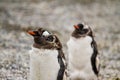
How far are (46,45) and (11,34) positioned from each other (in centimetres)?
766

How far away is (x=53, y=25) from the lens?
64.6 feet

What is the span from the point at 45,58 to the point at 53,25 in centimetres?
1070

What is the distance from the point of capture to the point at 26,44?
15352mm

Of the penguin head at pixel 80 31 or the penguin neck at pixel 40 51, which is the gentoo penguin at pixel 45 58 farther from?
the penguin head at pixel 80 31

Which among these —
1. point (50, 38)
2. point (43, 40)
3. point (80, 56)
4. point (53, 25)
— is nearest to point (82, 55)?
point (80, 56)

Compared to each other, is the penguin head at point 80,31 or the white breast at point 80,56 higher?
the penguin head at point 80,31

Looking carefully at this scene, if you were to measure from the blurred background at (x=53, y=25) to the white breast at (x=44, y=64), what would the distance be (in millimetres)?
1461

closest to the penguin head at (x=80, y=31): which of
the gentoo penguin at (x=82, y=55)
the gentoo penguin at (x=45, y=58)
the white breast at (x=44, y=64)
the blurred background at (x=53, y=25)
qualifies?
the gentoo penguin at (x=82, y=55)

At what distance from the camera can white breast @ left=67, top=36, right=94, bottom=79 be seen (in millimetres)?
10088

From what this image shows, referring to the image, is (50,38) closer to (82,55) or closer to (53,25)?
(82,55)

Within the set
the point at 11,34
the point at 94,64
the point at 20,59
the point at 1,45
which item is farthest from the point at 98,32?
the point at 94,64

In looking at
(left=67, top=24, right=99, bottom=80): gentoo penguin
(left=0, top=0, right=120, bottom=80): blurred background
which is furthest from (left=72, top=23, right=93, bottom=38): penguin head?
(left=0, top=0, right=120, bottom=80): blurred background

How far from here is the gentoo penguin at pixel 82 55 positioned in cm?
1010

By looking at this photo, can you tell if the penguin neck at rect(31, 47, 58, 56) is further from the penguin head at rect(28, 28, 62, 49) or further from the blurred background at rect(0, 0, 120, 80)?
the blurred background at rect(0, 0, 120, 80)
